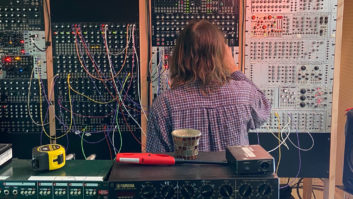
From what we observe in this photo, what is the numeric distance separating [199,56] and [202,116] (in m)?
0.32

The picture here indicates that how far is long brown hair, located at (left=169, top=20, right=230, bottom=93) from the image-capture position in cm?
184

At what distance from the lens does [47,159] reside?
1.11m

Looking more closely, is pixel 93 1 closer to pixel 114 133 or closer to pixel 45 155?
pixel 114 133

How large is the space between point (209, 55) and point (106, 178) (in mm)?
997

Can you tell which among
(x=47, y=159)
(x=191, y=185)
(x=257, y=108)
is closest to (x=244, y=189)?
(x=191, y=185)

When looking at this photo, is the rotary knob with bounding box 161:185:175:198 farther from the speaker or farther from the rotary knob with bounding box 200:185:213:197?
the speaker

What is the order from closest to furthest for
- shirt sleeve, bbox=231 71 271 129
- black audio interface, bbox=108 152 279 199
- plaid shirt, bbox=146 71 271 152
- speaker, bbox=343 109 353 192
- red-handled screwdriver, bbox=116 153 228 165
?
1. black audio interface, bbox=108 152 279 199
2. red-handled screwdriver, bbox=116 153 228 165
3. plaid shirt, bbox=146 71 271 152
4. shirt sleeve, bbox=231 71 271 129
5. speaker, bbox=343 109 353 192

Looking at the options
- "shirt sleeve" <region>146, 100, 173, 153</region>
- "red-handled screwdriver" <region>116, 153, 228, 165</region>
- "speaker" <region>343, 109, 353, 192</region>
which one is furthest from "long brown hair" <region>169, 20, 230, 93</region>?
"speaker" <region>343, 109, 353, 192</region>

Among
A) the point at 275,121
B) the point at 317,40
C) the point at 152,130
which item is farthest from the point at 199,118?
the point at 317,40

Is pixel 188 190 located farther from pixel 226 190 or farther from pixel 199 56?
pixel 199 56

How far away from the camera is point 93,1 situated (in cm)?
278

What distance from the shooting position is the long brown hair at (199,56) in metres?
1.84

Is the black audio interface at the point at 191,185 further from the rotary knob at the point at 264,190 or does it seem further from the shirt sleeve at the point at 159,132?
the shirt sleeve at the point at 159,132

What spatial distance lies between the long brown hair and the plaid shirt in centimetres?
6
